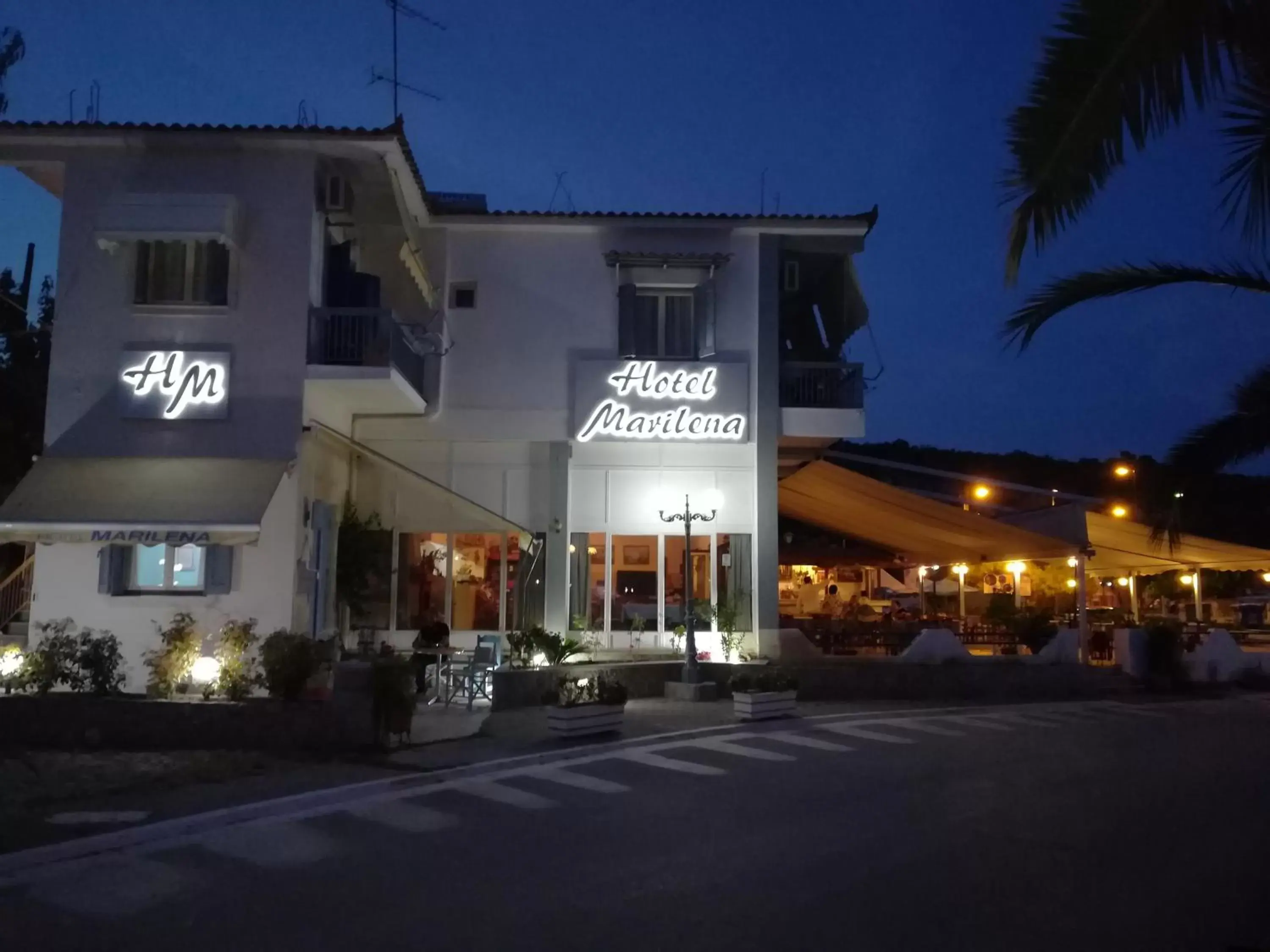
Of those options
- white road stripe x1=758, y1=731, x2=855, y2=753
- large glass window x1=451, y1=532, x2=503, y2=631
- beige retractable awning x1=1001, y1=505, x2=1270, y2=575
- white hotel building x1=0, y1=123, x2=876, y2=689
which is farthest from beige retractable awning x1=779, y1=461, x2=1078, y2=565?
white road stripe x1=758, y1=731, x2=855, y2=753

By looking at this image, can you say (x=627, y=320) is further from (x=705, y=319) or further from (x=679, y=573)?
(x=679, y=573)

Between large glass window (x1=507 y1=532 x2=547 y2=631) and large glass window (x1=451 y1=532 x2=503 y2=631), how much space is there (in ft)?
0.64

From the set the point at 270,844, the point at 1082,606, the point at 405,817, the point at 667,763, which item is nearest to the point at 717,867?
the point at 405,817

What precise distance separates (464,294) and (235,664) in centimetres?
900

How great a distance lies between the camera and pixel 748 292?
1991cm

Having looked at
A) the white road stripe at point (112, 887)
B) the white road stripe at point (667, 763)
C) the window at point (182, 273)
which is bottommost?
the white road stripe at point (112, 887)

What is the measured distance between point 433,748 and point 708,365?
939 cm

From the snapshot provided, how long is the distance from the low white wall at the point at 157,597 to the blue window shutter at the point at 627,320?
22.4ft

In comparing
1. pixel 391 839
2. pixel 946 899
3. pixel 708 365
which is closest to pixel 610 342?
pixel 708 365

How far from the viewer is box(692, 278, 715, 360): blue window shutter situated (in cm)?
1959

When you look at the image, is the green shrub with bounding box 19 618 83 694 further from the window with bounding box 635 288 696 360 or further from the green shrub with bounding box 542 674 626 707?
the window with bounding box 635 288 696 360

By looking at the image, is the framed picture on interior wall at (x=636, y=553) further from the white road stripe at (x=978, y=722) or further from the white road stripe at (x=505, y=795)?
the white road stripe at (x=505, y=795)

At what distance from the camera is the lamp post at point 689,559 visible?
16.9m

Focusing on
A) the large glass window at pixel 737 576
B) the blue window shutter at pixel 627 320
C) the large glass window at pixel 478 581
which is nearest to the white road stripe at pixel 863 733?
the large glass window at pixel 737 576
